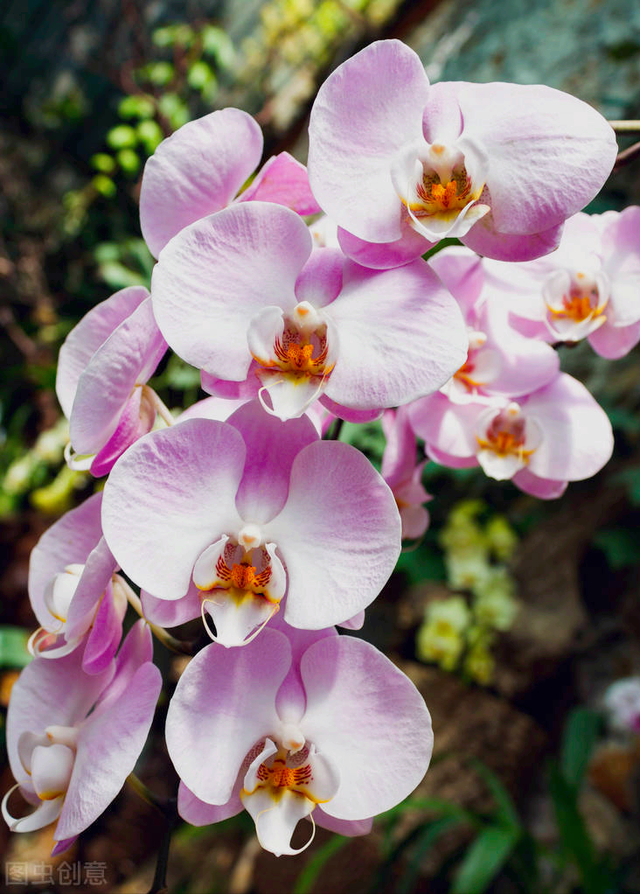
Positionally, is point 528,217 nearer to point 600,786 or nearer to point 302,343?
point 302,343

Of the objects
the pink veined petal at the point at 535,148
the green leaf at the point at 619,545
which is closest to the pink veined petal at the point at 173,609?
the pink veined petal at the point at 535,148

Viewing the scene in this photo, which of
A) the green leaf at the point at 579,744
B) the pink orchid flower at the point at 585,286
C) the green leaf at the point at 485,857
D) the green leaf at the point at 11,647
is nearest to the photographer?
the pink orchid flower at the point at 585,286

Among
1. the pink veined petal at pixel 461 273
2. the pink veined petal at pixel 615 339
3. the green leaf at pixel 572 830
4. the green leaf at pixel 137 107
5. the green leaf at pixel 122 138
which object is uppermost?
the pink veined petal at pixel 461 273

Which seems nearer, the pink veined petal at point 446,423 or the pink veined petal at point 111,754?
the pink veined petal at point 111,754

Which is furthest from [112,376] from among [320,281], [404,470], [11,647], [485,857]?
[11,647]

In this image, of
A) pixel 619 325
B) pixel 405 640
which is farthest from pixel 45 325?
pixel 619 325

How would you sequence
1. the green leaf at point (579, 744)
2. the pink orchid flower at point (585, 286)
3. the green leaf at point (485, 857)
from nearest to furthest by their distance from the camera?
the pink orchid flower at point (585, 286) < the green leaf at point (485, 857) < the green leaf at point (579, 744)

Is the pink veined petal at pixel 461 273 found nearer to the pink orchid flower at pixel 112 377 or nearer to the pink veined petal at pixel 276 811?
the pink orchid flower at pixel 112 377

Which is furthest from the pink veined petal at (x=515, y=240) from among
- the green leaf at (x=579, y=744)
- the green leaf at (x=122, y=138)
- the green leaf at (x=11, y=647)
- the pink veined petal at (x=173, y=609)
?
the green leaf at (x=122, y=138)

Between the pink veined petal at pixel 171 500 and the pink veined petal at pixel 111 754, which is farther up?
the pink veined petal at pixel 171 500
